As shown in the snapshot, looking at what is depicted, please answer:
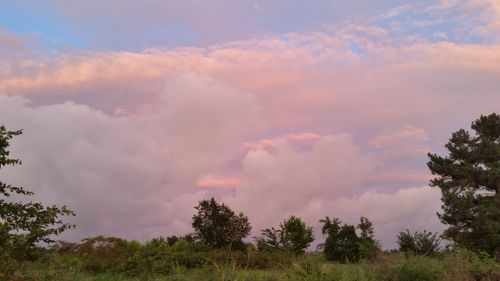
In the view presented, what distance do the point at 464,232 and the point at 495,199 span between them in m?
3.32

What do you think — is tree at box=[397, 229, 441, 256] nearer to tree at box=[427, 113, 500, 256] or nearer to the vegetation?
the vegetation

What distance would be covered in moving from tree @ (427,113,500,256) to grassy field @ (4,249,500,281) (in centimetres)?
1953

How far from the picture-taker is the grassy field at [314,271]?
12.7 m

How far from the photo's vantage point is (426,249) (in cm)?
2473

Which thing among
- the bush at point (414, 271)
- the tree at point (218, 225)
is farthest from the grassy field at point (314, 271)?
the tree at point (218, 225)

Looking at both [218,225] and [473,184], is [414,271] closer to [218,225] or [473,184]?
[218,225]

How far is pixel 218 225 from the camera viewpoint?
22922 millimetres

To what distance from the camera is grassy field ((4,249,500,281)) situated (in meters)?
12.7

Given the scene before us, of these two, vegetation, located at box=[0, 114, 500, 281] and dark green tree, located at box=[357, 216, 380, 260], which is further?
dark green tree, located at box=[357, 216, 380, 260]

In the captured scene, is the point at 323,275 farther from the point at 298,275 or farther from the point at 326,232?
the point at 326,232

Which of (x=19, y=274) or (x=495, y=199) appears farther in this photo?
(x=495, y=199)

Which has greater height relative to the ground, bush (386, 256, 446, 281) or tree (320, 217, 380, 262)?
tree (320, 217, 380, 262)

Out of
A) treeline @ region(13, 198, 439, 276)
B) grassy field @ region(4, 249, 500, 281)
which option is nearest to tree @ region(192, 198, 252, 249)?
treeline @ region(13, 198, 439, 276)

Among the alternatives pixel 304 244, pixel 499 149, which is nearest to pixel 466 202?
pixel 499 149
